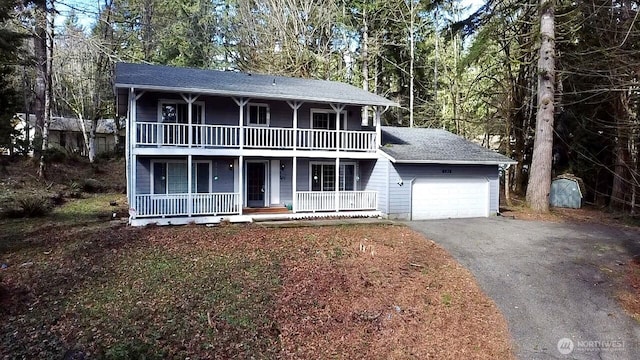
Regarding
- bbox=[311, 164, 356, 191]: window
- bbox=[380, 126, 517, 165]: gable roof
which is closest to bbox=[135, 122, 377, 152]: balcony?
bbox=[311, 164, 356, 191]: window

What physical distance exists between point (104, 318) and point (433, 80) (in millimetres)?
28174

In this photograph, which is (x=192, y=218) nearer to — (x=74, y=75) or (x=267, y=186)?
(x=267, y=186)

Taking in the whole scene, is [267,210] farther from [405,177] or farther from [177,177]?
[405,177]

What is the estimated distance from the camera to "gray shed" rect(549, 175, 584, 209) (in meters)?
20.3

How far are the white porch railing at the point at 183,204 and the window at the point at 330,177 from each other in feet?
12.7

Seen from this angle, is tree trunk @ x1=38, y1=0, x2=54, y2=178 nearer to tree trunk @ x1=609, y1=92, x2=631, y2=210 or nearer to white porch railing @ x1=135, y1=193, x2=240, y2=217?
white porch railing @ x1=135, y1=193, x2=240, y2=217

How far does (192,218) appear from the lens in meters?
13.3

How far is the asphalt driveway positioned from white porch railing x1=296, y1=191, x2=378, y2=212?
2.05 meters

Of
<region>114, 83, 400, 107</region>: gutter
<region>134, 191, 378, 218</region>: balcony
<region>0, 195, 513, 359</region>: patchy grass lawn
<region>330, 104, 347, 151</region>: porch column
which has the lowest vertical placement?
<region>0, 195, 513, 359</region>: patchy grass lawn

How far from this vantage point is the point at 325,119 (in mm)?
16984

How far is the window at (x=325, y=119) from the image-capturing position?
16.8 m

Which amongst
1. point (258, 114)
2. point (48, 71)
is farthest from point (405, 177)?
point (48, 71)

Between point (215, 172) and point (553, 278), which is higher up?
point (215, 172)

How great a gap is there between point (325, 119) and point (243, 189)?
15.4 feet
